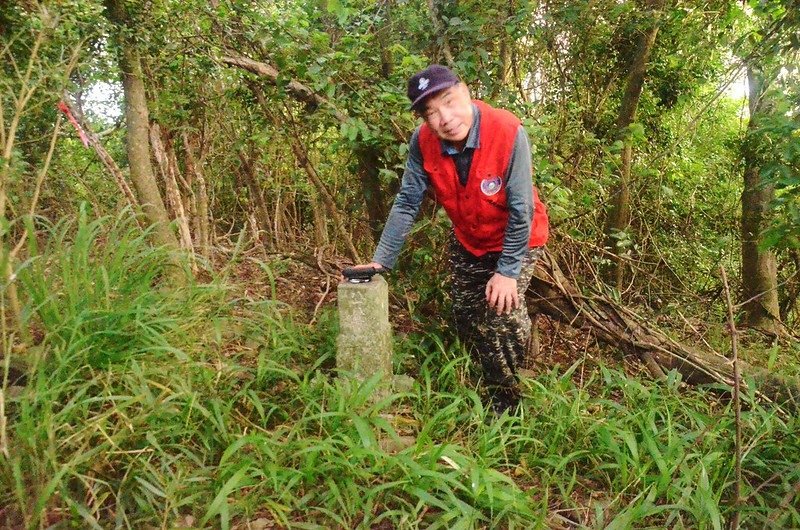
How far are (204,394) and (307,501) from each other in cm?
69

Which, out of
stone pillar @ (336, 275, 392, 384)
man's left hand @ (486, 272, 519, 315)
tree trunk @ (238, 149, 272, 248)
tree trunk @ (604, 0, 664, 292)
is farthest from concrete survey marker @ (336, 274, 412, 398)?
Result: tree trunk @ (604, 0, 664, 292)

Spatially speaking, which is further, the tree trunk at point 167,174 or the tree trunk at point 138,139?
the tree trunk at point 167,174

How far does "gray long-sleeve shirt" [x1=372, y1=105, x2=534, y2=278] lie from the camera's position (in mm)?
2436

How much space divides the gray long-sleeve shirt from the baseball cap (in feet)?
0.72

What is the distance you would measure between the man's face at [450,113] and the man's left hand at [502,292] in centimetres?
67

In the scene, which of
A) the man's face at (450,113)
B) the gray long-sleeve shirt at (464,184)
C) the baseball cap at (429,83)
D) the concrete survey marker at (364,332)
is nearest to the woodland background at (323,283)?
the concrete survey marker at (364,332)

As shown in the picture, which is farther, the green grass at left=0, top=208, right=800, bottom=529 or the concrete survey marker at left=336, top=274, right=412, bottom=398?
the concrete survey marker at left=336, top=274, right=412, bottom=398

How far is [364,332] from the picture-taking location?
8.41 feet

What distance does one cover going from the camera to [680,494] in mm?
2307

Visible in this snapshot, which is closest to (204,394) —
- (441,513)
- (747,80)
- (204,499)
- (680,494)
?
(204,499)

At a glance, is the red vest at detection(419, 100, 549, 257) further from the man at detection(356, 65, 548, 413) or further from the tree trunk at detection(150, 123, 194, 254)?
the tree trunk at detection(150, 123, 194, 254)

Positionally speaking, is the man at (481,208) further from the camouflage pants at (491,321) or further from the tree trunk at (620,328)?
the tree trunk at (620,328)

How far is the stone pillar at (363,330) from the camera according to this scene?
252cm

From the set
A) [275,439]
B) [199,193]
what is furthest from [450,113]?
[199,193]
